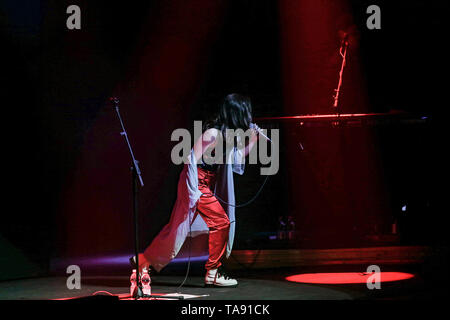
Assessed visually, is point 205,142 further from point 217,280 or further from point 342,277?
point 342,277

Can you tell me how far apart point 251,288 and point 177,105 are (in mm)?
3598

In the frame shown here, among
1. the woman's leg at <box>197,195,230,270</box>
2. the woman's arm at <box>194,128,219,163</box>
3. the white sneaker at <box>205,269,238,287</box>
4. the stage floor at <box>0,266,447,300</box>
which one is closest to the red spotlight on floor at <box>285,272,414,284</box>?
the stage floor at <box>0,266,447,300</box>

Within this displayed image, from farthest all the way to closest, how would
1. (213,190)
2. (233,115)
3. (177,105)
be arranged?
(177,105), (213,190), (233,115)

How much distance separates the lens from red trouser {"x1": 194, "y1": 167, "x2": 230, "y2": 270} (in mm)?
4688

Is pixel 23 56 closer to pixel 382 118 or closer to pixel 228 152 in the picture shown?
pixel 228 152

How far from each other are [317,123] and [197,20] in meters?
2.53

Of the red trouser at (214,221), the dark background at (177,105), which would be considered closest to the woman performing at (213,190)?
the red trouser at (214,221)

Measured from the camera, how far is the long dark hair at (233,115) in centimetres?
455

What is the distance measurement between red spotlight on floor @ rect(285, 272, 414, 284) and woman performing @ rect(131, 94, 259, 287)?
749 millimetres

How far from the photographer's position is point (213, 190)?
4.84 m

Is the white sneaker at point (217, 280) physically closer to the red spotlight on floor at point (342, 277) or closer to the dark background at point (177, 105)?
the red spotlight on floor at point (342, 277)

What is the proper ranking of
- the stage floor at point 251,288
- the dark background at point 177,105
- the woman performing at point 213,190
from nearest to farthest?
the stage floor at point 251,288 → the woman performing at point 213,190 → the dark background at point 177,105

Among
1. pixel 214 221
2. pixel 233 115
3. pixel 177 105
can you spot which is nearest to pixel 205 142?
pixel 233 115

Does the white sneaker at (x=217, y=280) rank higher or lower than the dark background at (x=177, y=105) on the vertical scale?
lower
